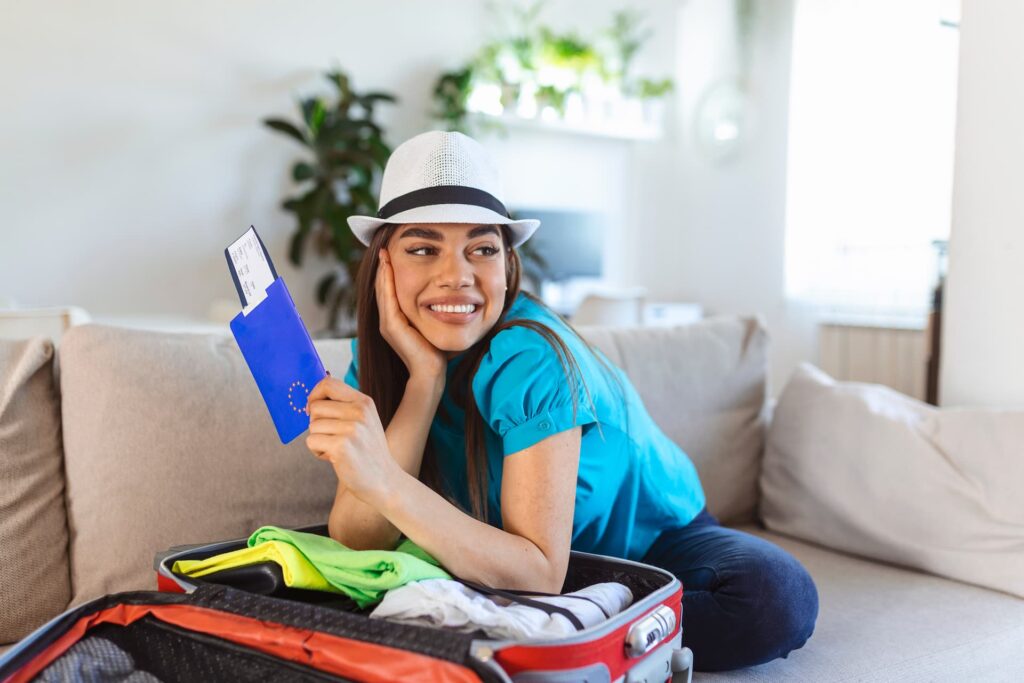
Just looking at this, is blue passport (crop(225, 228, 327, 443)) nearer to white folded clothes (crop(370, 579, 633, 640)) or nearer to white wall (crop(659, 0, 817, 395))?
white folded clothes (crop(370, 579, 633, 640))

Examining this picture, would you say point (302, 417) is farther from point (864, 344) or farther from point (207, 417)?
point (864, 344)

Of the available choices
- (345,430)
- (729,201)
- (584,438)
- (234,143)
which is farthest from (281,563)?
(729,201)

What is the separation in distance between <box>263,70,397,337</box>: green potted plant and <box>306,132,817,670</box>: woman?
295 cm

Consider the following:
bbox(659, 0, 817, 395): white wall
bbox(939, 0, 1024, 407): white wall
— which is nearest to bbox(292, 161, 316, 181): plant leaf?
bbox(659, 0, 817, 395): white wall

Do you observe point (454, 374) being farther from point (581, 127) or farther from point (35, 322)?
point (581, 127)

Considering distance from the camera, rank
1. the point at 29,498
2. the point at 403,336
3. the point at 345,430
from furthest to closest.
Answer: the point at 29,498 < the point at 403,336 < the point at 345,430

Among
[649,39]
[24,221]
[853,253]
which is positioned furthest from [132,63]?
[853,253]

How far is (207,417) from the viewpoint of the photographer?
1.41m

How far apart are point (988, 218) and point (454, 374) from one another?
1286 mm

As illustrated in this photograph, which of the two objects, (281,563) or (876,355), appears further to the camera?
(876,355)

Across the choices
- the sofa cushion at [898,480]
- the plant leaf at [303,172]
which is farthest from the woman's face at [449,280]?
the plant leaf at [303,172]

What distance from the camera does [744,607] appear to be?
1.23 m

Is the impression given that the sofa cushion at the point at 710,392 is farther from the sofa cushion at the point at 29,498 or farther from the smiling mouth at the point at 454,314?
the sofa cushion at the point at 29,498

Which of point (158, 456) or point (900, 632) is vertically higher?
point (158, 456)
